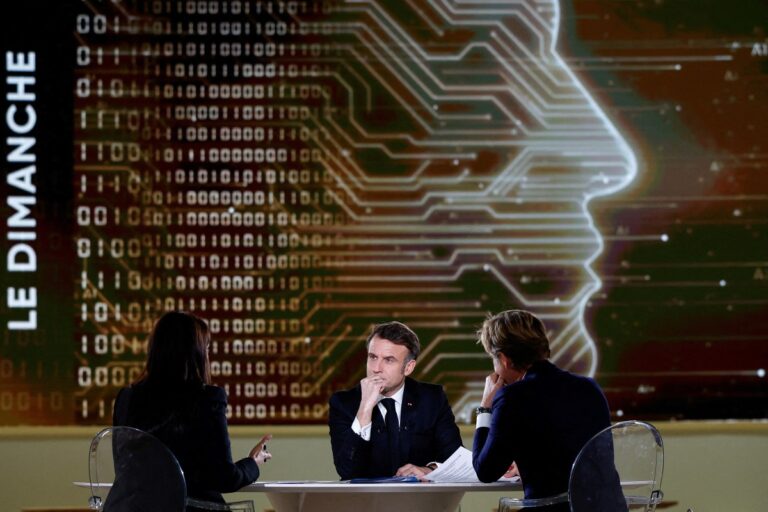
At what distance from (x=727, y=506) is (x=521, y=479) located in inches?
93.2

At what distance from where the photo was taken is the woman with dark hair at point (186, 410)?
118 inches

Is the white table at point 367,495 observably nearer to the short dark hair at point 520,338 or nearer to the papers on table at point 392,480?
the papers on table at point 392,480

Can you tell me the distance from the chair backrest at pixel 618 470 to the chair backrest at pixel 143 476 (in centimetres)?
99

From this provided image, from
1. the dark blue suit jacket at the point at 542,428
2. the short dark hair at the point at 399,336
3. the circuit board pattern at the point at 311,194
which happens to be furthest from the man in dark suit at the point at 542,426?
the circuit board pattern at the point at 311,194

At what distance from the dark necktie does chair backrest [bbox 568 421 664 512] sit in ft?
2.55

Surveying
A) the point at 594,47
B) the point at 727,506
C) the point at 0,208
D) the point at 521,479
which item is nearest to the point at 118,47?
the point at 0,208

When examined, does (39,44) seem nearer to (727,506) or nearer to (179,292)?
(179,292)

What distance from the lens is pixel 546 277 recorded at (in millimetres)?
5000

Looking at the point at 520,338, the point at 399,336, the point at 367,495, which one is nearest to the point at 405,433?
the point at 399,336

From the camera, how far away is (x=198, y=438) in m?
3.01

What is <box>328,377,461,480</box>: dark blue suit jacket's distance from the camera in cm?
352

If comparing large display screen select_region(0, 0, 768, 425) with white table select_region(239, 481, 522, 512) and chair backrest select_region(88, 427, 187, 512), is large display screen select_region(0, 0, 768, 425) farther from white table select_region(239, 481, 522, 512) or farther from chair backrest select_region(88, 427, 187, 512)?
chair backrest select_region(88, 427, 187, 512)

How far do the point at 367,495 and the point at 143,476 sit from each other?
0.58 meters

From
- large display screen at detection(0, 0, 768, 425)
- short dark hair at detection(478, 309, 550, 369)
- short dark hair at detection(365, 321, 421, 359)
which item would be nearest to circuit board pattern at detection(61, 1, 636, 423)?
large display screen at detection(0, 0, 768, 425)
